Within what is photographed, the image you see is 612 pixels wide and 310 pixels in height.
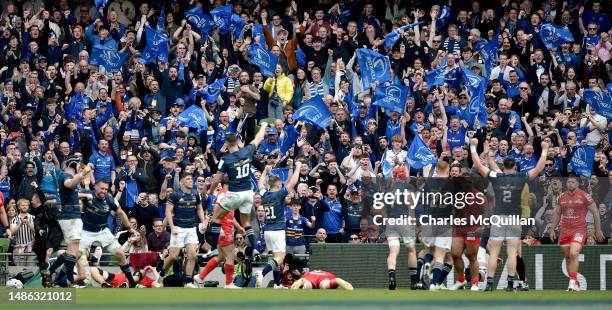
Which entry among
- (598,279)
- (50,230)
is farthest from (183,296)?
(598,279)

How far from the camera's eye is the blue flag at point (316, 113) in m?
30.9

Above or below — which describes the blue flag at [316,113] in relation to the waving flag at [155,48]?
below

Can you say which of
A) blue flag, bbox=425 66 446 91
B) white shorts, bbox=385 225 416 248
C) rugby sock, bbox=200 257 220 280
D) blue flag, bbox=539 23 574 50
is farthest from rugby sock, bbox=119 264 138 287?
blue flag, bbox=539 23 574 50

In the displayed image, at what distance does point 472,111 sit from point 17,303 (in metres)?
14.8

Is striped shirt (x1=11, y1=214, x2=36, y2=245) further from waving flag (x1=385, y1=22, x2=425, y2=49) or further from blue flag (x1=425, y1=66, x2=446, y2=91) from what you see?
waving flag (x1=385, y1=22, x2=425, y2=49)

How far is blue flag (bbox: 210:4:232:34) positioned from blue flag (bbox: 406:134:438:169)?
22.8 feet

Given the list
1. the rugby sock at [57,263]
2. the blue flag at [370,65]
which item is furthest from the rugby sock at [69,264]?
the blue flag at [370,65]

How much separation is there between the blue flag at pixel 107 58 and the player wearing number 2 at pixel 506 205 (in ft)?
40.7

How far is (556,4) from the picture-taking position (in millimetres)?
35219

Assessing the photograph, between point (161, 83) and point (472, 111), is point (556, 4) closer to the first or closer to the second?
point (472, 111)

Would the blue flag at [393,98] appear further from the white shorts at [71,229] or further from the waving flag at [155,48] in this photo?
the white shorts at [71,229]

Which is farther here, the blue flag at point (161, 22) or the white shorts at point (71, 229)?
the blue flag at point (161, 22)

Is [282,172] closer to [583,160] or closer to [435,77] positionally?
[435,77]

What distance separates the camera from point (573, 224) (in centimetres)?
2475
